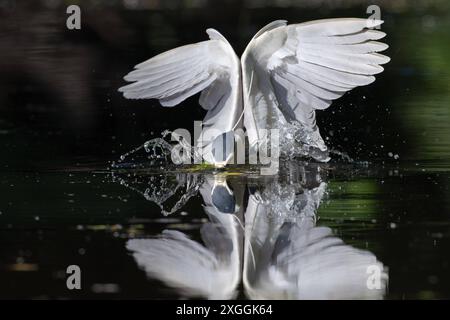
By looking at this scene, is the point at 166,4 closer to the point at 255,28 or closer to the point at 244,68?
the point at 255,28

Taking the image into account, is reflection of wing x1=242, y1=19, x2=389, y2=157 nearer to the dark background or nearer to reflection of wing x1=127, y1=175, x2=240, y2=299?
the dark background

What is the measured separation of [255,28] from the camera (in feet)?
45.4

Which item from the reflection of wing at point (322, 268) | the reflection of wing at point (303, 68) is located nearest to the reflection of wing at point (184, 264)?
the reflection of wing at point (322, 268)

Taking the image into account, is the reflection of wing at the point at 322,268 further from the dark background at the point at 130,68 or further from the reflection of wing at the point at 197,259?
the dark background at the point at 130,68

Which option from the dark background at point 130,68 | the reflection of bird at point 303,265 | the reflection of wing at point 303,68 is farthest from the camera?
the dark background at point 130,68

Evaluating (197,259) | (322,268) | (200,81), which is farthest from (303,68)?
(322,268)

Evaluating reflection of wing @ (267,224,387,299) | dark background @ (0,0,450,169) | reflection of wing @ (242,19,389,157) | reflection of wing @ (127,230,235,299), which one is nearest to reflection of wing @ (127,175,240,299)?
reflection of wing @ (127,230,235,299)

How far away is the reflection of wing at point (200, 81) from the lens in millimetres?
7578

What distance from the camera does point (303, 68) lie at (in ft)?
24.6

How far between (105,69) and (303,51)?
5.01 metres

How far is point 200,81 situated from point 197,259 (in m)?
2.70

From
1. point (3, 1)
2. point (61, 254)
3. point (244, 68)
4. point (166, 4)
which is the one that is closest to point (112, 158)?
point (244, 68)

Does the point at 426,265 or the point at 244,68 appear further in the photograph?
the point at 244,68

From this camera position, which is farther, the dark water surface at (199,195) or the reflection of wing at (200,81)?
the reflection of wing at (200,81)
